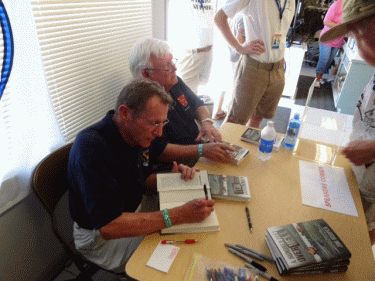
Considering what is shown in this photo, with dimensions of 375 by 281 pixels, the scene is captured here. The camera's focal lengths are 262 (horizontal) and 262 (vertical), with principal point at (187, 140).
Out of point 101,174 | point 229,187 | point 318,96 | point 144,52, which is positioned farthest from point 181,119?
point 318,96

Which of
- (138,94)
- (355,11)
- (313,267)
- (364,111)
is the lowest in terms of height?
(313,267)

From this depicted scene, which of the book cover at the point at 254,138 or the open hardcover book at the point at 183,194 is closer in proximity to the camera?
the open hardcover book at the point at 183,194

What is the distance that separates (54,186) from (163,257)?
0.72m

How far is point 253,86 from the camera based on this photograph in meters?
2.20

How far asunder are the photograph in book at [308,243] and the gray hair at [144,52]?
1.17 metres

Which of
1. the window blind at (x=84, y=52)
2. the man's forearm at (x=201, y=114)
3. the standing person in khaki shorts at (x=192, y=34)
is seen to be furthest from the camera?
the standing person in khaki shorts at (x=192, y=34)

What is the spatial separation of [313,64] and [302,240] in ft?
21.0

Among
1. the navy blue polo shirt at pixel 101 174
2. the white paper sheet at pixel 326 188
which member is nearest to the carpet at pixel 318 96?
the white paper sheet at pixel 326 188

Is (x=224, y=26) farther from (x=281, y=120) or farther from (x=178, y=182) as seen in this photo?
(x=281, y=120)

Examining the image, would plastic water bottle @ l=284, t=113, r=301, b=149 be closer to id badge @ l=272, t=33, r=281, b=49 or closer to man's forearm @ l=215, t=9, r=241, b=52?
id badge @ l=272, t=33, r=281, b=49

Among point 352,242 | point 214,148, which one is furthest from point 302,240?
point 214,148

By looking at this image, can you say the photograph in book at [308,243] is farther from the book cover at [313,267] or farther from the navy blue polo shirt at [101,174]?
the navy blue polo shirt at [101,174]

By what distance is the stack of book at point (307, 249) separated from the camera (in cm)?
84

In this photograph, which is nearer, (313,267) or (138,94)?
(313,267)
